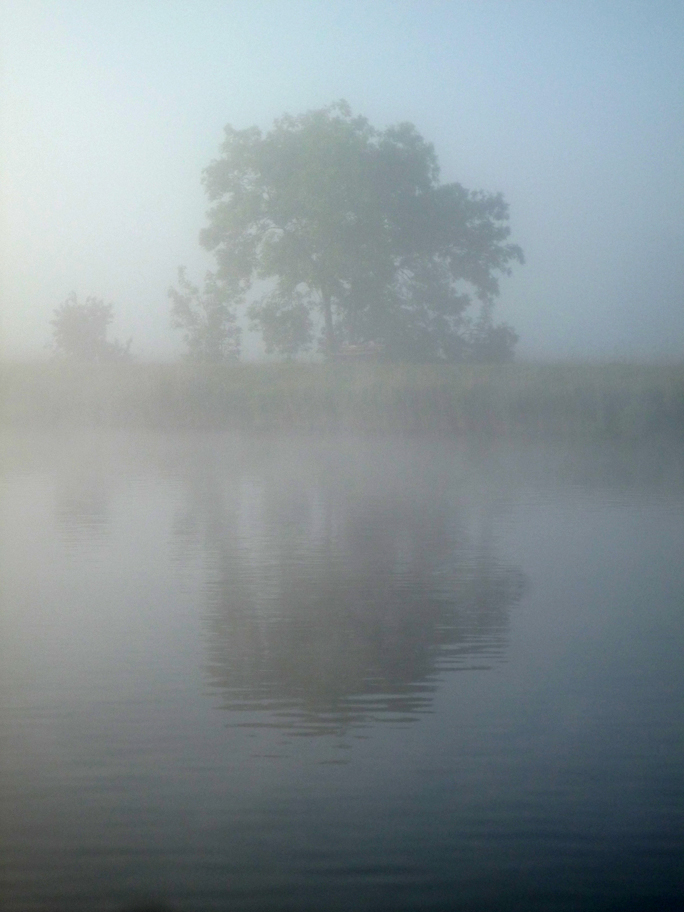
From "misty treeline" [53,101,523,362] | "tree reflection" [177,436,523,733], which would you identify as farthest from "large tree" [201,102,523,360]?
"tree reflection" [177,436,523,733]

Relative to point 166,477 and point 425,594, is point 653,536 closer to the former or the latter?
point 425,594

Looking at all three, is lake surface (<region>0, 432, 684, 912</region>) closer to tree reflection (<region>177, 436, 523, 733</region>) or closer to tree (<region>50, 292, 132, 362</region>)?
tree reflection (<region>177, 436, 523, 733</region>)

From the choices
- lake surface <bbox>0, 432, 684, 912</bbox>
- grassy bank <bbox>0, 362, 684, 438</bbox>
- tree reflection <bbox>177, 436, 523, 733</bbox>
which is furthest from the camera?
grassy bank <bbox>0, 362, 684, 438</bbox>

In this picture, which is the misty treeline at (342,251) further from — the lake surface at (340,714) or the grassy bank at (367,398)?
the lake surface at (340,714)

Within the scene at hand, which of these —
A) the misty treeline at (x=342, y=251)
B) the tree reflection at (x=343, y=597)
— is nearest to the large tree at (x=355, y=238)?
the misty treeline at (x=342, y=251)

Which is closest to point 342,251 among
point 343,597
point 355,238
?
point 355,238

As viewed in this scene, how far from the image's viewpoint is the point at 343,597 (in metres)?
8.27

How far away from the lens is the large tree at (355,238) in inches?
1218

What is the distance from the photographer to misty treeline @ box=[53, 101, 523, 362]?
102 feet

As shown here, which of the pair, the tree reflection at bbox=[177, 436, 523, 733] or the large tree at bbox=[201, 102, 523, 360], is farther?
the large tree at bbox=[201, 102, 523, 360]

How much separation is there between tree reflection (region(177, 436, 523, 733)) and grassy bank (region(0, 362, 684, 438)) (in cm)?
1052

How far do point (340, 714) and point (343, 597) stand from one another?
9.13ft

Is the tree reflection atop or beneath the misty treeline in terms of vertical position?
beneath

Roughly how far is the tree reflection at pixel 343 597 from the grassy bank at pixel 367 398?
10.5 meters
